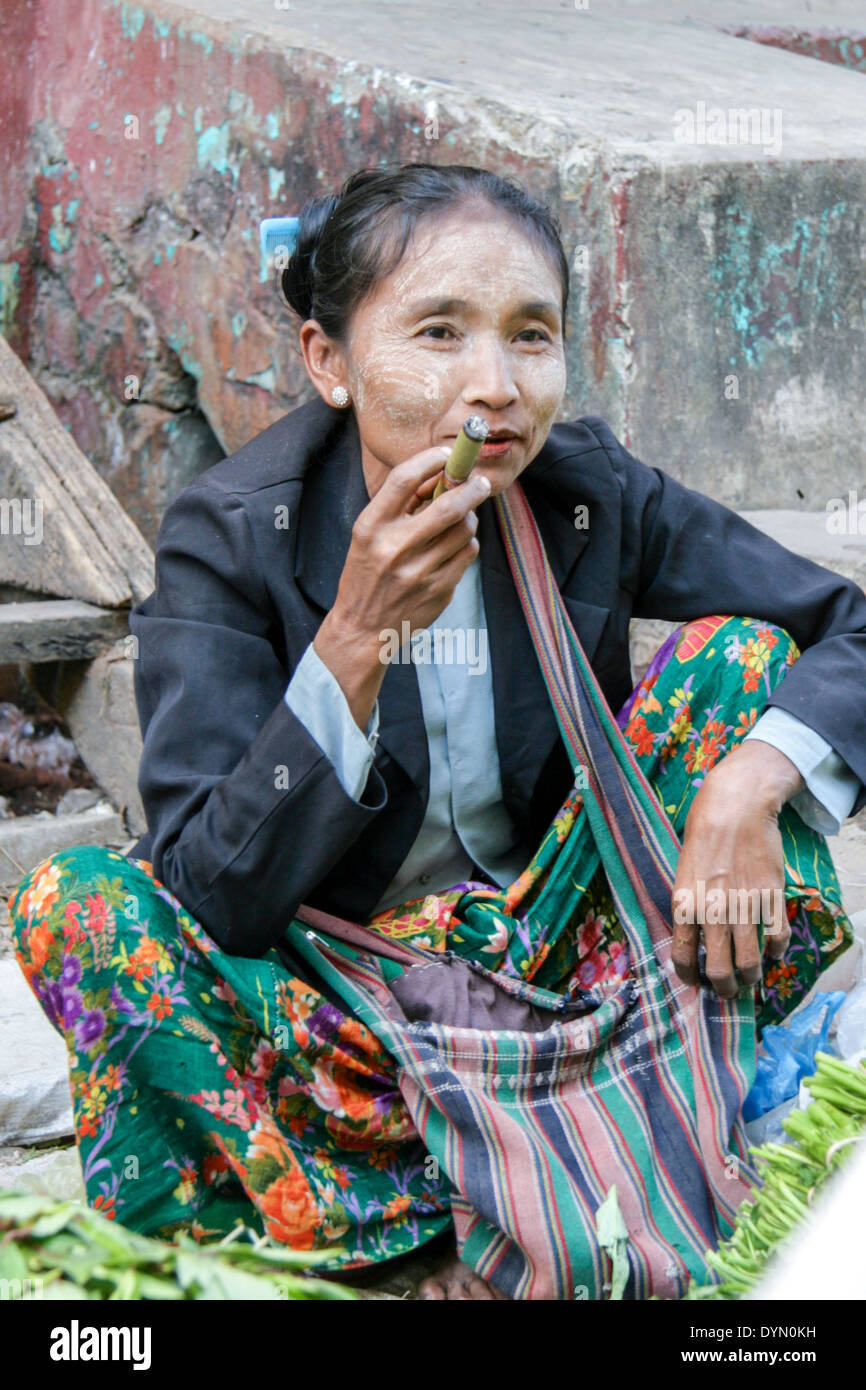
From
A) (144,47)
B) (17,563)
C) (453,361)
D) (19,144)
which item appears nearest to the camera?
(453,361)

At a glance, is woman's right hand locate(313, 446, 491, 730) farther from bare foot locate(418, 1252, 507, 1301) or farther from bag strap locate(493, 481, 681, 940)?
bare foot locate(418, 1252, 507, 1301)

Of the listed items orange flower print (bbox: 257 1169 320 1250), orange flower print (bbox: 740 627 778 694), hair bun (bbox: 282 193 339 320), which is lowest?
orange flower print (bbox: 257 1169 320 1250)

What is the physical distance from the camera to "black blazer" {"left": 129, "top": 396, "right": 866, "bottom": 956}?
73.2 inches

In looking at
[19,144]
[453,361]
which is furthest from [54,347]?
[453,361]

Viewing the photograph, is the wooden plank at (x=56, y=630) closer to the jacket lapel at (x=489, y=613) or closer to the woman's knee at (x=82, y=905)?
the jacket lapel at (x=489, y=613)

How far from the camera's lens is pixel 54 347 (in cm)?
493

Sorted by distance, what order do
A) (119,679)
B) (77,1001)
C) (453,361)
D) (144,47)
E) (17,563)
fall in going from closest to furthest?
(77,1001)
(453,361)
(119,679)
(17,563)
(144,47)

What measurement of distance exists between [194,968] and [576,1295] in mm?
653

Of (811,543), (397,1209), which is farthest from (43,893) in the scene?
(811,543)

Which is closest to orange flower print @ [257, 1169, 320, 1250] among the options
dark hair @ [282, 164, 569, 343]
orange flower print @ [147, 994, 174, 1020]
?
orange flower print @ [147, 994, 174, 1020]

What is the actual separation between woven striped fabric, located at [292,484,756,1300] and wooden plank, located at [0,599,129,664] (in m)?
1.81

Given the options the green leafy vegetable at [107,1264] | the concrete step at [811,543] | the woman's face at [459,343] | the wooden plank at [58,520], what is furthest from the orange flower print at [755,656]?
the wooden plank at [58,520]

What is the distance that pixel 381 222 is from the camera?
208 centimetres

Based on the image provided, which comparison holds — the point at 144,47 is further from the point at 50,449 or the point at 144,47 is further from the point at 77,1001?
the point at 77,1001
